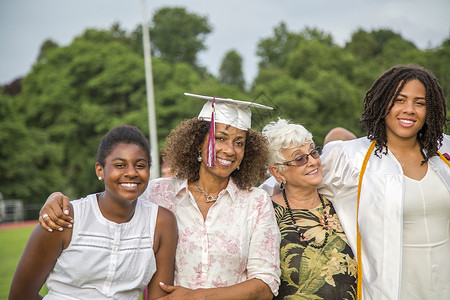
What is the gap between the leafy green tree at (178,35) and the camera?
4034cm

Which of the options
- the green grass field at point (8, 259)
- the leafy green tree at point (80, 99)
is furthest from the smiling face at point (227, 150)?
the leafy green tree at point (80, 99)

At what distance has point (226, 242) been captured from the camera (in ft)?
10.6

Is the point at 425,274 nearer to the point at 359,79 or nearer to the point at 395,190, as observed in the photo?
the point at 395,190

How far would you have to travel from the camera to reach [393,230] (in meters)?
3.38

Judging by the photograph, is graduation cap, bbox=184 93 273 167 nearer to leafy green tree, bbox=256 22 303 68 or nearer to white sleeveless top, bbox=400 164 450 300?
white sleeveless top, bbox=400 164 450 300

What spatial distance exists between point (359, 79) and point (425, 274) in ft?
96.9

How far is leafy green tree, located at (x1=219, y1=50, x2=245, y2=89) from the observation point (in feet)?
141

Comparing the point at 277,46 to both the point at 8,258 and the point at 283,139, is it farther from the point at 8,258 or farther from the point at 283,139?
the point at 283,139

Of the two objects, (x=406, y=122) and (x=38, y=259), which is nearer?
(x=38, y=259)

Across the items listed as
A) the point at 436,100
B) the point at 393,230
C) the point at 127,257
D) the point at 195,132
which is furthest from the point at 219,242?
the point at 436,100

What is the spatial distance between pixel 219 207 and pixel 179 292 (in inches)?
24.5

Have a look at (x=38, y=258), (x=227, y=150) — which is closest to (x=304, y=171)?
(x=227, y=150)

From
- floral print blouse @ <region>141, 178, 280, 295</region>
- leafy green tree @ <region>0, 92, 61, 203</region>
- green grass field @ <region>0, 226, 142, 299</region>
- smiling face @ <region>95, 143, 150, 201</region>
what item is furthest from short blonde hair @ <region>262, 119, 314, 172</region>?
leafy green tree @ <region>0, 92, 61, 203</region>

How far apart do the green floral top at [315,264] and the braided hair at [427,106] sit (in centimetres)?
73
